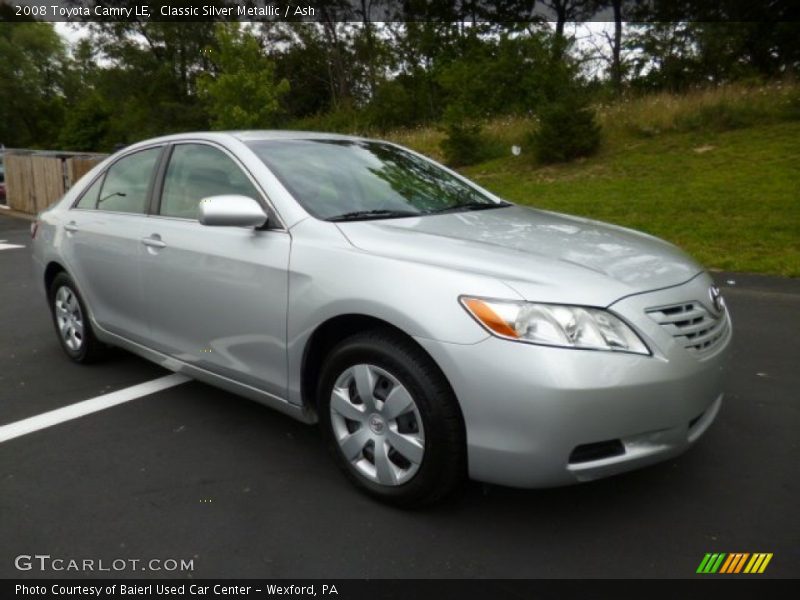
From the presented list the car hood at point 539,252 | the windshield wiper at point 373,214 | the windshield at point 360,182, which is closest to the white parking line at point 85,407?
the windshield at point 360,182

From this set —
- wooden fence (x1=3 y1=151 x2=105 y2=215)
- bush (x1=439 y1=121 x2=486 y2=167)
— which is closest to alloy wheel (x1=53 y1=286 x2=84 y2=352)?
wooden fence (x1=3 y1=151 x2=105 y2=215)

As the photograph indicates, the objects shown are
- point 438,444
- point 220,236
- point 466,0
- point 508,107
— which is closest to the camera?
point 438,444

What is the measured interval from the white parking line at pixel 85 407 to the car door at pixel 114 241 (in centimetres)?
39

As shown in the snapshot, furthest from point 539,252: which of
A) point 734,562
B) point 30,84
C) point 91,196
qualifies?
point 30,84

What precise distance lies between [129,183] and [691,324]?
134 inches

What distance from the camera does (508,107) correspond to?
28891 mm

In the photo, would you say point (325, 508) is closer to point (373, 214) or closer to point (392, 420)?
point (392, 420)

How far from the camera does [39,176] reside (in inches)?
670

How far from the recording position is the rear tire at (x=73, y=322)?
4.69 metres

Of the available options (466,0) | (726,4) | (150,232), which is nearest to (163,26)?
(466,0)

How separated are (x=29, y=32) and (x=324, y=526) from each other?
6595 centimetres

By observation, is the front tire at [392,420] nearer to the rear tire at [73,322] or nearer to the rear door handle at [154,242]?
the rear door handle at [154,242]

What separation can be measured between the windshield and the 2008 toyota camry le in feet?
0.05

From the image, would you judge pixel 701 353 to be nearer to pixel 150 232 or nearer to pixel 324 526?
pixel 324 526
